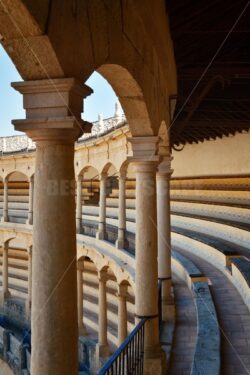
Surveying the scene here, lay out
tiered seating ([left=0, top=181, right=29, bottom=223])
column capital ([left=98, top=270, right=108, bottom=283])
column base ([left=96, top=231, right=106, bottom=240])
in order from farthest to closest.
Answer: tiered seating ([left=0, top=181, right=29, bottom=223])
column base ([left=96, top=231, right=106, bottom=240])
column capital ([left=98, top=270, right=108, bottom=283])

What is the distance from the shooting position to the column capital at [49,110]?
3076 mm

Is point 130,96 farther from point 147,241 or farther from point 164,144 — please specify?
point 164,144

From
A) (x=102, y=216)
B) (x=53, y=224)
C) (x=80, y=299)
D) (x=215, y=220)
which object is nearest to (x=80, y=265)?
(x=80, y=299)

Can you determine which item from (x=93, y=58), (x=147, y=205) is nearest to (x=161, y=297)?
(x=147, y=205)

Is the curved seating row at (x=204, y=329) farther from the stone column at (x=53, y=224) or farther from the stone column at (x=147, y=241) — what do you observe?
the stone column at (x=53, y=224)

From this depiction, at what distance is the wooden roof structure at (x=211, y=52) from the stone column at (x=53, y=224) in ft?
14.4

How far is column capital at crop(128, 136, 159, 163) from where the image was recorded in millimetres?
6297

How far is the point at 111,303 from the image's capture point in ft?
70.7

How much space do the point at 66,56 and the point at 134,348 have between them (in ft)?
12.9

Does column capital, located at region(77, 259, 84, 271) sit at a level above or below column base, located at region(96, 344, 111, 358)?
above

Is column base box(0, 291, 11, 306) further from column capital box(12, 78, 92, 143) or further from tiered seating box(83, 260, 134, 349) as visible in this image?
column capital box(12, 78, 92, 143)

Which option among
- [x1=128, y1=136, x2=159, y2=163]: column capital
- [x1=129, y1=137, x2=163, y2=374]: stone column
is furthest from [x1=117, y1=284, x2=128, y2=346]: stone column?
[x1=128, y1=136, x2=159, y2=163]: column capital

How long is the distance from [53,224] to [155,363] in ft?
12.0

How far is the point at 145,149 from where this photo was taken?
6.33 metres
